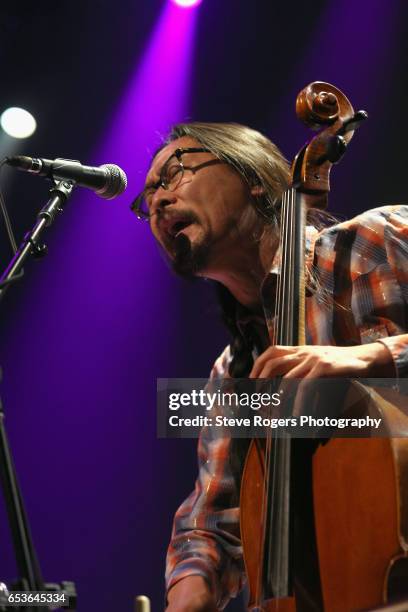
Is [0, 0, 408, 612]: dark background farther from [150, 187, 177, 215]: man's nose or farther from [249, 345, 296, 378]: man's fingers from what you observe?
[249, 345, 296, 378]: man's fingers

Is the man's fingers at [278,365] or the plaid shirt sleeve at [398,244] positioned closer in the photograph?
the man's fingers at [278,365]

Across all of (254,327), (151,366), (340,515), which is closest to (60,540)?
(151,366)

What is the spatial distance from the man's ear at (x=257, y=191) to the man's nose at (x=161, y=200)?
0.78 feet

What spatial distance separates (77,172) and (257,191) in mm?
558

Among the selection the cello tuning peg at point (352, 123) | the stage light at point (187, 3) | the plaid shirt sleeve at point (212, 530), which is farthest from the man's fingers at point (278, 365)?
the stage light at point (187, 3)

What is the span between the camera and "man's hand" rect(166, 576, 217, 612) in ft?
5.50

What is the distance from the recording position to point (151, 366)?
3.46 meters

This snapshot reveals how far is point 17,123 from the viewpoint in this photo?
11.0 feet

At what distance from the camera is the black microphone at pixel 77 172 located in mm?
1705

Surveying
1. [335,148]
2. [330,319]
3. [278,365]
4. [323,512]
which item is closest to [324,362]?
[278,365]

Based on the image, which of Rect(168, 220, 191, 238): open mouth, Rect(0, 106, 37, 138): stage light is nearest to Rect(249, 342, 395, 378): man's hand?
Rect(168, 220, 191, 238): open mouth

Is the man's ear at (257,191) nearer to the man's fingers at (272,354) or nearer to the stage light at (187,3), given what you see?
the man's fingers at (272,354)

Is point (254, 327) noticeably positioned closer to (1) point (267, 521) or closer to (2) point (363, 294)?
(2) point (363, 294)

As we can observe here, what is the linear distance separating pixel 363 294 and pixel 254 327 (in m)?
0.53
